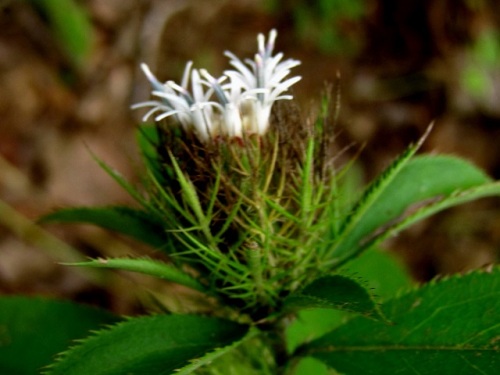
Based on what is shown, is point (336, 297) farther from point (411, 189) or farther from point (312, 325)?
point (312, 325)

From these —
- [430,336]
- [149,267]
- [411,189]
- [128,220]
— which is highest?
[128,220]

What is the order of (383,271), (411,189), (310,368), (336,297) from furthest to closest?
(383,271), (310,368), (411,189), (336,297)

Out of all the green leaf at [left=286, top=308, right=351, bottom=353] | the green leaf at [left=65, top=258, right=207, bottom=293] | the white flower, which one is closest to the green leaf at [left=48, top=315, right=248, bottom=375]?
the green leaf at [left=65, top=258, right=207, bottom=293]

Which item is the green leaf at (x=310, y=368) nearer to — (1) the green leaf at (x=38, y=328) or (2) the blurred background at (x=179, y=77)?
(1) the green leaf at (x=38, y=328)

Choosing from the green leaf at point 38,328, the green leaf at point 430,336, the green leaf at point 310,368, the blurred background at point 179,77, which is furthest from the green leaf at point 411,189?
the blurred background at point 179,77

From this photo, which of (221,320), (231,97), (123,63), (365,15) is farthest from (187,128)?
(365,15)

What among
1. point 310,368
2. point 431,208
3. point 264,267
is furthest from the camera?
point 310,368

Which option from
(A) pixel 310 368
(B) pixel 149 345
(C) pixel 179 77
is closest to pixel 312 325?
(A) pixel 310 368
